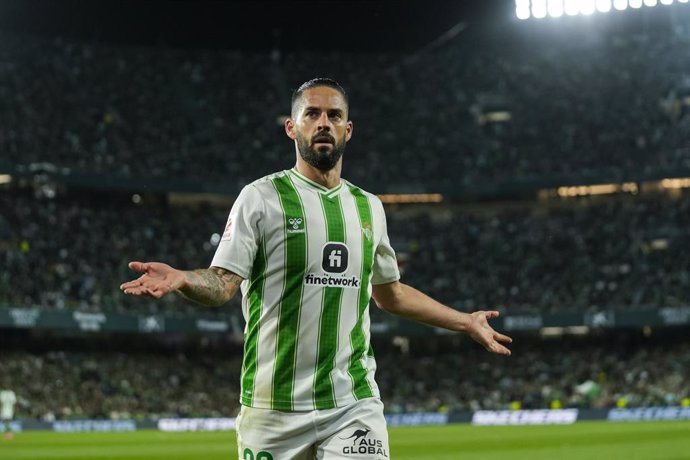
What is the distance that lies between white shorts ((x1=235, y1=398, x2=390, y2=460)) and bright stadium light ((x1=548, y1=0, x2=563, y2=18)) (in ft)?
159

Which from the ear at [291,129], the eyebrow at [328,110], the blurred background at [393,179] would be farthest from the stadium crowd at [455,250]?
the eyebrow at [328,110]

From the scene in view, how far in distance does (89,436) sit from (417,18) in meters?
32.5

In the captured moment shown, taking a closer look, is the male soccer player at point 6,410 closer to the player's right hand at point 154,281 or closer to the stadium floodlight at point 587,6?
the player's right hand at point 154,281

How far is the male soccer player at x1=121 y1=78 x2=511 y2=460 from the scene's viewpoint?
511 centimetres

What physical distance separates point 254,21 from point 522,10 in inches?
611

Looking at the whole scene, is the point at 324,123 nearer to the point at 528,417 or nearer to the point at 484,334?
the point at 484,334

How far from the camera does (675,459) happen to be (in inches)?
728

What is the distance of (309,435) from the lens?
16.8 feet

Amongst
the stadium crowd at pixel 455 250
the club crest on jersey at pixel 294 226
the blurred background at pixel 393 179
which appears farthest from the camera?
the stadium crowd at pixel 455 250

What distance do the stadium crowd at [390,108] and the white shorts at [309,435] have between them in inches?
1759

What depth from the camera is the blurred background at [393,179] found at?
44.2 meters

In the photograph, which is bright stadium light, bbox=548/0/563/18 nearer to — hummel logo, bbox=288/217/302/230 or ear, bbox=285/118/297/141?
ear, bbox=285/118/297/141

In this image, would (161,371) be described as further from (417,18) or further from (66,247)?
(417,18)

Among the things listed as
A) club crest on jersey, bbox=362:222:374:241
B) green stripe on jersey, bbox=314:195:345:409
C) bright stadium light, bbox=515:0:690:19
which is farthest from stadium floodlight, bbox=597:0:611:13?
green stripe on jersey, bbox=314:195:345:409
